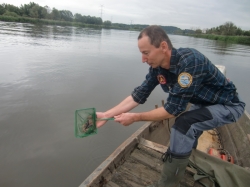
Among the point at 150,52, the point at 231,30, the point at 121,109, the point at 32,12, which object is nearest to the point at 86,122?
the point at 121,109

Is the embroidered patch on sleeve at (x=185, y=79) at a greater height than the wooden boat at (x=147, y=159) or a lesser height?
greater

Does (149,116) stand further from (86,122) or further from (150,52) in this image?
(86,122)

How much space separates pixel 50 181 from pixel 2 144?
1684 mm

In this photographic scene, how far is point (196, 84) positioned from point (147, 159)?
1514mm

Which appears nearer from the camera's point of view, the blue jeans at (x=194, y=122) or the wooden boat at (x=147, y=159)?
the blue jeans at (x=194, y=122)

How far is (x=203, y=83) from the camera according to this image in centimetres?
190

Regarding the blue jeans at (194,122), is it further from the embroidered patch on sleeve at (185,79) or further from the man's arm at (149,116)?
the embroidered patch on sleeve at (185,79)

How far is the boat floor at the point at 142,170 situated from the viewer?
7.70 ft

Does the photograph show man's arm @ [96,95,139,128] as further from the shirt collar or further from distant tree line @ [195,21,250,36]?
distant tree line @ [195,21,250,36]

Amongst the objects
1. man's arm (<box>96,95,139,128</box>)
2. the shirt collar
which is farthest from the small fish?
the shirt collar

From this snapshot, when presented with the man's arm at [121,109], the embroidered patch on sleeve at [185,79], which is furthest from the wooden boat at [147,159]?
the embroidered patch on sleeve at [185,79]

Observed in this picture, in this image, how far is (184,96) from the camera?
1.81 meters

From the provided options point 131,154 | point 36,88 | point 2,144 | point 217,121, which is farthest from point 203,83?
point 36,88

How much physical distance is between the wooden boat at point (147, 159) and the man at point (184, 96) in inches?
16.2
